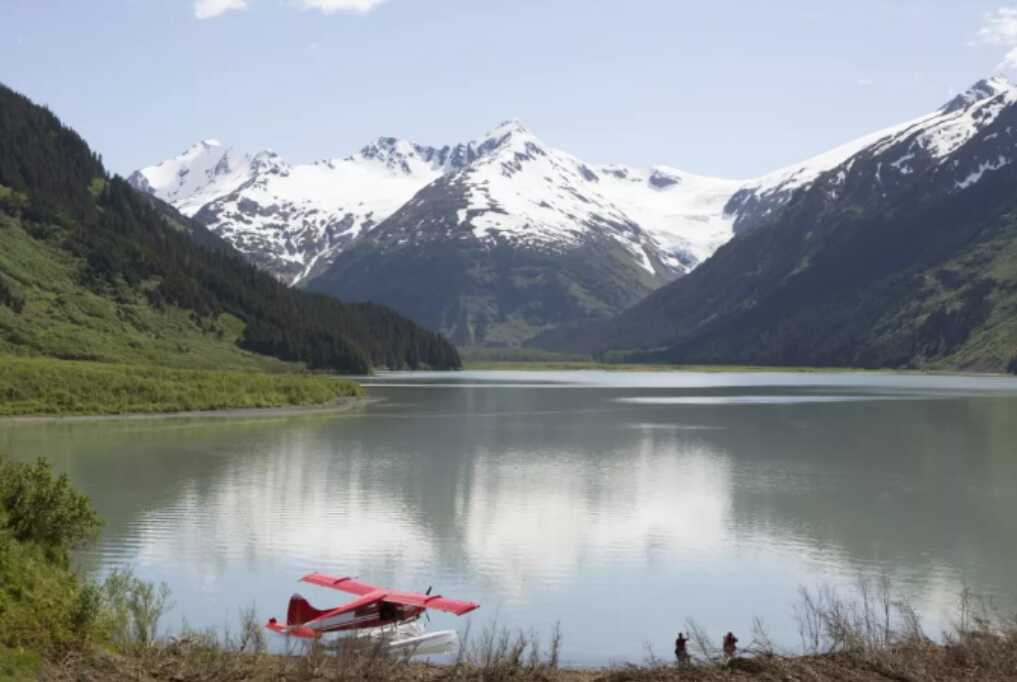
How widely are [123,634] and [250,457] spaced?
220 feet

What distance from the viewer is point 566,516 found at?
6694cm

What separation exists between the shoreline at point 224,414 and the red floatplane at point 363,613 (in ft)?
308

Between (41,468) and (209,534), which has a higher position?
(41,468)

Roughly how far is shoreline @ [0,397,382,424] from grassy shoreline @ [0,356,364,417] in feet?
2.95

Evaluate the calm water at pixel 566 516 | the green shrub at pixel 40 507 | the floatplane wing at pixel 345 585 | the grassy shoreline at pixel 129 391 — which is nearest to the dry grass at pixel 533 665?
the calm water at pixel 566 516

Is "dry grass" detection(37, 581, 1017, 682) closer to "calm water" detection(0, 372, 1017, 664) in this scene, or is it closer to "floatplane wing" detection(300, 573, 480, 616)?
"floatplane wing" detection(300, 573, 480, 616)

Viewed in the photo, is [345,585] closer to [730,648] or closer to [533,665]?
[533,665]

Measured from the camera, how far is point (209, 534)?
193 feet

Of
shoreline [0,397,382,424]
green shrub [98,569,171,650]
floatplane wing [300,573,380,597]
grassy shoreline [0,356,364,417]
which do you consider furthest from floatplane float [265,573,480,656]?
grassy shoreline [0,356,364,417]

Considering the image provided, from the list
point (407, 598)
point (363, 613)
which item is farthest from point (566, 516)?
point (363, 613)

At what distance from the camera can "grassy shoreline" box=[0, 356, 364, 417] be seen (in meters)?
134

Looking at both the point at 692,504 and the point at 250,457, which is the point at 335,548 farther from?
the point at 250,457

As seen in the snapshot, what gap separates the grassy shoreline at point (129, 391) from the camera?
134 meters

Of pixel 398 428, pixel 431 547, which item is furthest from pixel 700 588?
pixel 398 428
